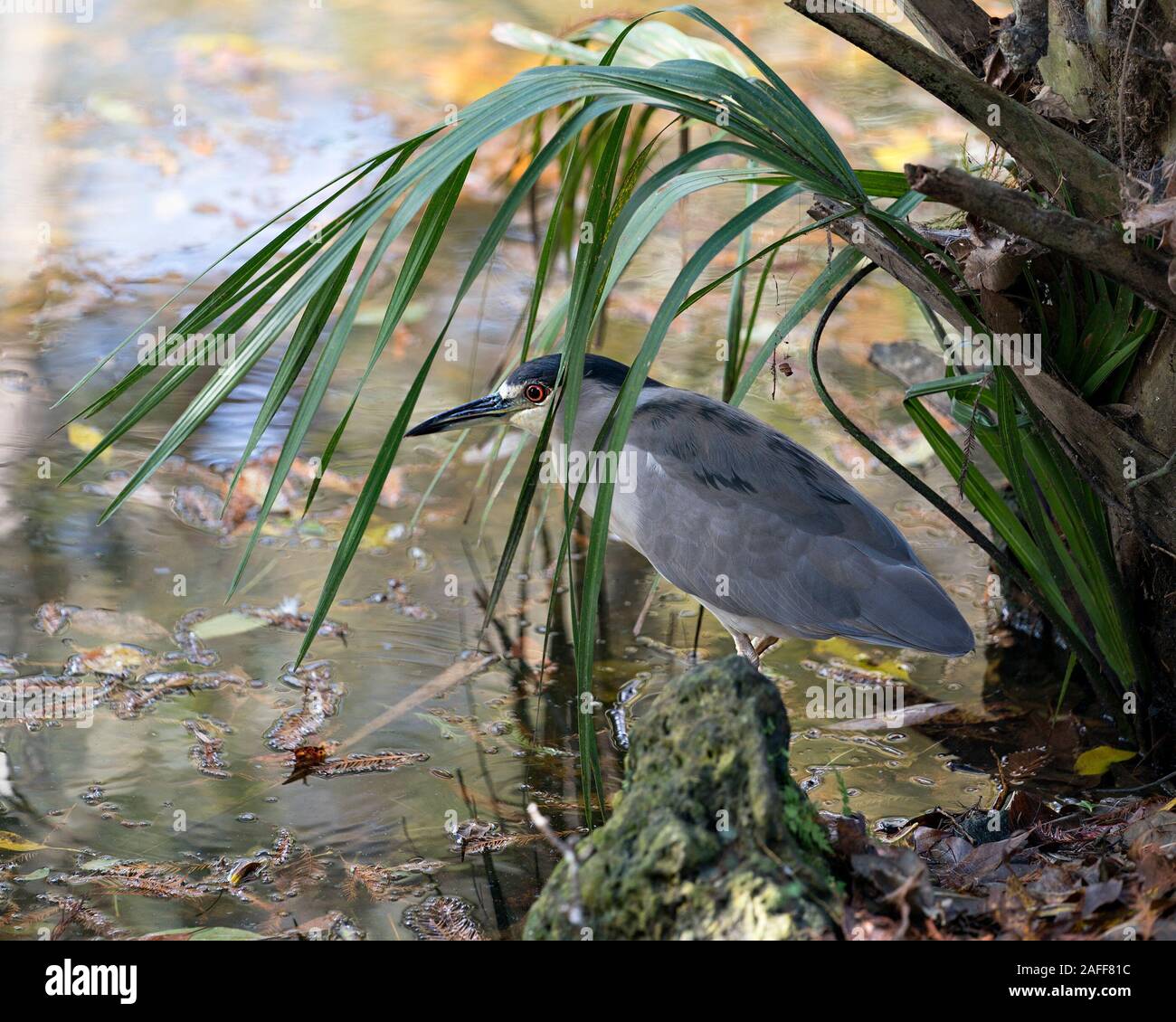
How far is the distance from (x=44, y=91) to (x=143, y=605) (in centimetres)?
575

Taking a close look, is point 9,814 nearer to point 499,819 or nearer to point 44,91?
point 499,819

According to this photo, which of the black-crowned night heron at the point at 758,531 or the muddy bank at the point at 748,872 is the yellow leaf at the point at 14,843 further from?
the muddy bank at the point at 748,872

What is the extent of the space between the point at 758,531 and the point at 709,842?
5.15 ft

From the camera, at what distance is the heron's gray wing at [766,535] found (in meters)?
3.37

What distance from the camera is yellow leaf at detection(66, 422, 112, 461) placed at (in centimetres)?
505

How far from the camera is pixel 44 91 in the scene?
8.37 metres
